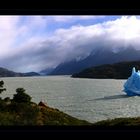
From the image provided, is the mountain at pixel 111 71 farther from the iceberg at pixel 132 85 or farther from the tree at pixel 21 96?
the tree at pixel 21 96

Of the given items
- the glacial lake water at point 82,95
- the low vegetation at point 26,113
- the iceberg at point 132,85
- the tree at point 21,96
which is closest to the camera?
the low vegetation at point 26,113

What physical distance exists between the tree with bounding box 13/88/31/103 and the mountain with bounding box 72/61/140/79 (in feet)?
1.24

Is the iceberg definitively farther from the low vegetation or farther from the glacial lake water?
the low vegetation

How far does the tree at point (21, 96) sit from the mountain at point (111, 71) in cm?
38

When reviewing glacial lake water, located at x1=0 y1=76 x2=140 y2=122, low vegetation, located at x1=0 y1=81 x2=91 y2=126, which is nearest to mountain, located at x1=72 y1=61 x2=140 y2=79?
glacial lake water, located at x1=0 y1=76 x2=140 y2=122

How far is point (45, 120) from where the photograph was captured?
2020 mm

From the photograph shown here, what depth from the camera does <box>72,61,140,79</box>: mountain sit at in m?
2.40

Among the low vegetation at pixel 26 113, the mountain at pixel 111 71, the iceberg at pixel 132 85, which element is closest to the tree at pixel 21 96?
the low vegetation at pixel 26 113

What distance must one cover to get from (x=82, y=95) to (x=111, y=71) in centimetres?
30

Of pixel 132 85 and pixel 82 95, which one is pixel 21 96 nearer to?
pixel 82 95

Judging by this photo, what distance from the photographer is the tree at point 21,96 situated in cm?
216

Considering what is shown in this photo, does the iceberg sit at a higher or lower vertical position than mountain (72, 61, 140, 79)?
lower

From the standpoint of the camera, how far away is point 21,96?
2201 millimetres
